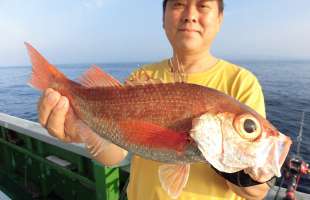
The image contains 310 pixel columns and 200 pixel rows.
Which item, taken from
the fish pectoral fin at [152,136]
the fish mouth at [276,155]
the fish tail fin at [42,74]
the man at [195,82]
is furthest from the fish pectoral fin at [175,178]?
the fish tail fin at [42,74]

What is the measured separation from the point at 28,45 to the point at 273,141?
1837 millimetres

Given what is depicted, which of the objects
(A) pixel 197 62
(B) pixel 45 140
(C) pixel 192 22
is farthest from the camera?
(B) pixel 45 140

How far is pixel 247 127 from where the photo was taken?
1.61m

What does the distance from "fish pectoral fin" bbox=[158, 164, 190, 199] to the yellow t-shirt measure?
0.31m

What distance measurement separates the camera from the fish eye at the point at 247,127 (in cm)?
159

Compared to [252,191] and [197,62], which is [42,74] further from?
[252,191]

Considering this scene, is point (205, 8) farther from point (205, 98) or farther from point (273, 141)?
point (273, 141)

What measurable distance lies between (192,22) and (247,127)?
980 millimetres

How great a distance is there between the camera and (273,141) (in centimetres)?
159

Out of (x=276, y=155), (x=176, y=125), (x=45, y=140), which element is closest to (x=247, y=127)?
(x=276, y=155)

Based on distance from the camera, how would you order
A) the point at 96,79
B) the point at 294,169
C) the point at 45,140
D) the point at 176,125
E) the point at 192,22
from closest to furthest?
the point at 176,125 < the point at 96,79 < the point at 192,22 < the point at 294,169 < the point at 45,140

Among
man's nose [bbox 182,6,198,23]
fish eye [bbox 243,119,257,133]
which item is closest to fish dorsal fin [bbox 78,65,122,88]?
man's nose [bbox 182,6,198,23]

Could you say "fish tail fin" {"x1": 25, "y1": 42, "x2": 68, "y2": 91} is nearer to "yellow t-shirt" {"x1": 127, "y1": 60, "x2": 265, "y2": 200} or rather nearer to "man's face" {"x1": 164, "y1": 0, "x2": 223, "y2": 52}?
"yellow t-shirt" {"x1": 127, "y1": 60, "x2": 265, "y2": 200}

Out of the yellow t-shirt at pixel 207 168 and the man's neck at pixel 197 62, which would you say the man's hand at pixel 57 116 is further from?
the man's neck at pixel 197 62
